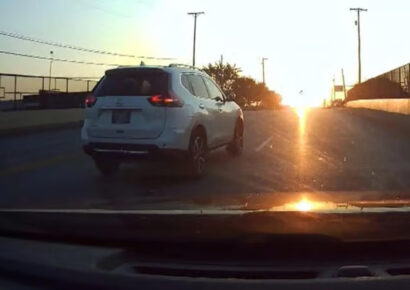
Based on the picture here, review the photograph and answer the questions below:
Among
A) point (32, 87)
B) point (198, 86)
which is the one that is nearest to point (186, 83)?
point (198, 86)

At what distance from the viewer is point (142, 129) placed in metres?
11.3

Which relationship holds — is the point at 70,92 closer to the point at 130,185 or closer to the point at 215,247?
the point at 130,185

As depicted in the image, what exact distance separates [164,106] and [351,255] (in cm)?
814

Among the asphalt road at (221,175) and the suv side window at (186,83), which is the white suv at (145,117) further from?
the asphalt road at (221,175)

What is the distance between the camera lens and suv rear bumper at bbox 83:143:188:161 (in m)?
11.2

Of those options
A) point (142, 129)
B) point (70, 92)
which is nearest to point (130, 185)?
point (142, 129)

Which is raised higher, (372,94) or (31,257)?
(372,94)

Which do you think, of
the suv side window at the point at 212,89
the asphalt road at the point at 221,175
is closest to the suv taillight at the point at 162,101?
the asphalt road at the point at 221,175

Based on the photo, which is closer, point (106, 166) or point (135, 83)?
point (135, 83)

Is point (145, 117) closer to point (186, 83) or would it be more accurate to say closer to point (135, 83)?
point (135, 83)

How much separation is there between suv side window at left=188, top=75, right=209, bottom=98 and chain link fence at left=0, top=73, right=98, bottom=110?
59.6 feet

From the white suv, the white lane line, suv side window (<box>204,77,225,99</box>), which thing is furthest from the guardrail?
the white suv

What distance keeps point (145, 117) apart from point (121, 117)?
42 cm

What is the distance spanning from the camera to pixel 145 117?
11.3 metres
